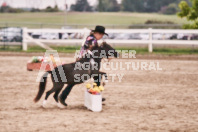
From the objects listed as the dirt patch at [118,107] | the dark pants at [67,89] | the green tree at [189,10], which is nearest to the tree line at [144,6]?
the green tree at [189,10]

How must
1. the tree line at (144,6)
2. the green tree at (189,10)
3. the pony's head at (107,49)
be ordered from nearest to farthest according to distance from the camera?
the pony's head at (107,49) → the green tree at (189,10) → the tree line at (144,6)

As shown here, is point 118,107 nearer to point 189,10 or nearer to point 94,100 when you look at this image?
point 94,100

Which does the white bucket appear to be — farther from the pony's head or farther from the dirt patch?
the pony's head

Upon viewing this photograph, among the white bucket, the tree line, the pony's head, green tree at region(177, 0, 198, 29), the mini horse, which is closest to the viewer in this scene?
the white bucket

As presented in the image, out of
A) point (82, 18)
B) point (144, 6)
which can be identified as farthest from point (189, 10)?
point (144, 6)

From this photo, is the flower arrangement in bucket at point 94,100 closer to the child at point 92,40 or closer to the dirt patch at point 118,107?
the dirt patch at point 118,107

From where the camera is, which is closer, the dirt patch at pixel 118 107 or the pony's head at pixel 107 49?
the dirt patch at pixel 118 107

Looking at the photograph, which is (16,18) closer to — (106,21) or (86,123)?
(106,21)

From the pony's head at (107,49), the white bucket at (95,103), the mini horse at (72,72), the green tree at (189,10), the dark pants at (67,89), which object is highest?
the green tree at (189,10)

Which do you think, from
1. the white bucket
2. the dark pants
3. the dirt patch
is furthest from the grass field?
the white bucket

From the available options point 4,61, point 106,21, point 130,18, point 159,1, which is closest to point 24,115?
point 4,61

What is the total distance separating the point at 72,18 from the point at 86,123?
192ft

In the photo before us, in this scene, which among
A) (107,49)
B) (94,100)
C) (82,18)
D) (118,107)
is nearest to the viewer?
(94,100)

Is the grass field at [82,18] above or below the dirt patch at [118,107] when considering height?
above
